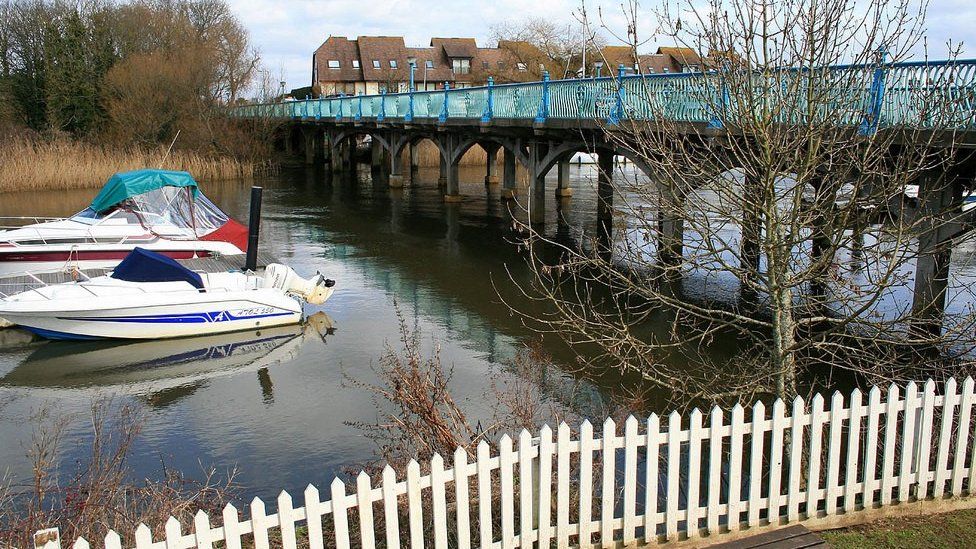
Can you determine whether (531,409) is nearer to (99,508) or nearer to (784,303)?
(784,303)

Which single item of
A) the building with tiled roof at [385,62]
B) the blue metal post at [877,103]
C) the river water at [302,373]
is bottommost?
the river water at [302,373]

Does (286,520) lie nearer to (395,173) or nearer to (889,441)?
(889,441)

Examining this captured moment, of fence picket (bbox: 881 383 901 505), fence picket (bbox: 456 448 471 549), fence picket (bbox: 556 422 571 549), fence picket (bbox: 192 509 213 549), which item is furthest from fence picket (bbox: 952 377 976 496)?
fence picket (bbox: 192 509 213 549)

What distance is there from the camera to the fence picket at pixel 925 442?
18.4ft

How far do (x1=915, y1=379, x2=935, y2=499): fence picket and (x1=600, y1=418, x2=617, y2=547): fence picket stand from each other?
6.61ft

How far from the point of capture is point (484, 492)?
4.99 metres

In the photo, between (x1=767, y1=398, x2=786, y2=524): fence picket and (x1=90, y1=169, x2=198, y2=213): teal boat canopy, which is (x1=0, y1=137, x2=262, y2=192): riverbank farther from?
(x1=767, y1=398, x2=786, y2=524): fence picket

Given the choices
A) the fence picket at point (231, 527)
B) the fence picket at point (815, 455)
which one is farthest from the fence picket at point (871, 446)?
the fence picket at point (231, 527)

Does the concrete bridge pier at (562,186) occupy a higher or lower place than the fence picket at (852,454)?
higher

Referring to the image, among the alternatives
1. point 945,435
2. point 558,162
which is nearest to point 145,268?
point 945,435

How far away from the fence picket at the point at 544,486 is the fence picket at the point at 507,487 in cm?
17

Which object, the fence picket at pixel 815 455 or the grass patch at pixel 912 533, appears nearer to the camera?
the grass patch at pixel 912 533

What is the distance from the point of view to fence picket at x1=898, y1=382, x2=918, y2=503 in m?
5.61

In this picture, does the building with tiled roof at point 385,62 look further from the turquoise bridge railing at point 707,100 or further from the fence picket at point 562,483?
→ the fence picket at point 562,483
